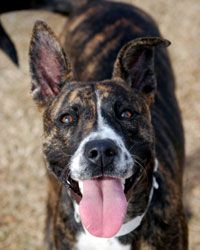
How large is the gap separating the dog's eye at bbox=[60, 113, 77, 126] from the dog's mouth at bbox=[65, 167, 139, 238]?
1.40ft

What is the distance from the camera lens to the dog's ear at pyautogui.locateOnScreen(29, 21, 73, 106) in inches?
178

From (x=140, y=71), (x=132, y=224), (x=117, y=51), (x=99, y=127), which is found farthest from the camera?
(x=117, y=51)

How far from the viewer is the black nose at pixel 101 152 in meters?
3.70

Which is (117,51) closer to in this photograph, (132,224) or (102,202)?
(132,224)

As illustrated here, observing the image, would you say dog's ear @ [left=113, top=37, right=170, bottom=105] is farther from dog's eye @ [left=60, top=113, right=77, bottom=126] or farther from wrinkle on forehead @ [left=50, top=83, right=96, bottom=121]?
dog's eye @ [left=60, top=113, right=77, bottom=126]

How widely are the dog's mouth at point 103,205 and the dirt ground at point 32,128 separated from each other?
2233 millimetres

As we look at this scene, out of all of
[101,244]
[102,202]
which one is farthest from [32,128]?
[102,202]

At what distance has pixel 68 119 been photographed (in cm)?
416

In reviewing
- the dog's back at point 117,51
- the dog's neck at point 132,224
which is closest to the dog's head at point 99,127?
the dog's neck at point 132,224

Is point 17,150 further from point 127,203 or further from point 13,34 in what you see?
point 127,203

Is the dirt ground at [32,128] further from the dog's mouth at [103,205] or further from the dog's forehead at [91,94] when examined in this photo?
the dog's forehead at [91,94]

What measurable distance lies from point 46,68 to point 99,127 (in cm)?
92

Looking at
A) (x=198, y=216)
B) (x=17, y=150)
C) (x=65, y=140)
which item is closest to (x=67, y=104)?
(x=65, y=140)

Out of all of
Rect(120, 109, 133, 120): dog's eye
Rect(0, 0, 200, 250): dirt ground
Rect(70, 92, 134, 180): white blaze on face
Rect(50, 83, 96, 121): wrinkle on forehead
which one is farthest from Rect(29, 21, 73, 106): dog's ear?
Rect(0, 0, 200, 250): dirt ground
